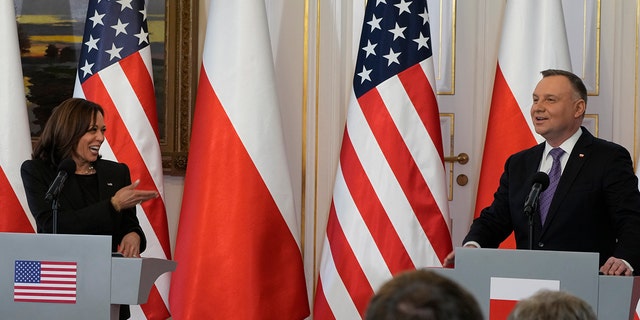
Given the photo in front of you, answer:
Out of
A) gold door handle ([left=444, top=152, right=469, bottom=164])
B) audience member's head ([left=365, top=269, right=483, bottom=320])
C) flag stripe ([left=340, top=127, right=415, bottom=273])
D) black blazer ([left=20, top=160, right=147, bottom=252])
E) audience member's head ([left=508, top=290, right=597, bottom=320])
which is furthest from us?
gold door handle ([left=444, top=152, right=469, bottom=164])

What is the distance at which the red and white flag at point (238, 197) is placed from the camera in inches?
209

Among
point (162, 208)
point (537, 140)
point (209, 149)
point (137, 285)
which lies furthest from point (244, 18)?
point (137, 285)

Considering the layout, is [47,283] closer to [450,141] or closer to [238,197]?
[238,197]

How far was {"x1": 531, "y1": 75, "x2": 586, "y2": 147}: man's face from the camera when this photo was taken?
4.09 metres

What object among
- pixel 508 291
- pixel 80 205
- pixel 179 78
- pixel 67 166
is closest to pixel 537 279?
pixel 508 291

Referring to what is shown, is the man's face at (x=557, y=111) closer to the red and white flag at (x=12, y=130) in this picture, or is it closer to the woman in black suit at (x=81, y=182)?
the woman in black suit at (x=81, y=182)

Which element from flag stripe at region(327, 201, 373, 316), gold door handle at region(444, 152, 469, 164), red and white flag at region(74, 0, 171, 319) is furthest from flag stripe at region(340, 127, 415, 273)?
red and white flag at region(74, 0, 171, 319)

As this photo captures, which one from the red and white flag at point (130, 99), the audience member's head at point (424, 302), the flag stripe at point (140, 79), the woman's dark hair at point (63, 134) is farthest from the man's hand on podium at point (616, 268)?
the flag stripe at point (140, 79)

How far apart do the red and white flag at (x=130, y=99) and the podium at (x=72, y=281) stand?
5.71 feet

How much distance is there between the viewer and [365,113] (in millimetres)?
5410

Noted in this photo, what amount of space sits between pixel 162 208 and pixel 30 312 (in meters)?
1.83

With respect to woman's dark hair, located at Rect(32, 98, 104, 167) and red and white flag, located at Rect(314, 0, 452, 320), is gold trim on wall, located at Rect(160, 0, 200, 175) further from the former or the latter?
woman's dark hair, located at Rect(32, 98, 104, 167)

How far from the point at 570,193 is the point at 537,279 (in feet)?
2.04

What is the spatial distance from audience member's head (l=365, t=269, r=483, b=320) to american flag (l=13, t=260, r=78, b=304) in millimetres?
2414
